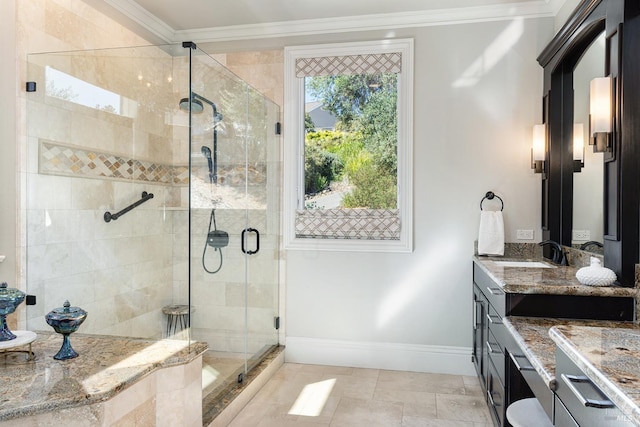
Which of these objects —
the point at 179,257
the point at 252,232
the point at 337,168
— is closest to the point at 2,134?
the point at 179,257

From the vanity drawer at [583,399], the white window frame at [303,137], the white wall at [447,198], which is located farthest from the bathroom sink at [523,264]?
the vanity drawer at [583,399]

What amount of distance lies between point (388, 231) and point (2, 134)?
8.67 ft

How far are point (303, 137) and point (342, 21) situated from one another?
980 millimetres

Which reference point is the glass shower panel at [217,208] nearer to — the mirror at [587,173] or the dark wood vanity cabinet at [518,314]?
the dark wood vanity cabinet at [518,314]

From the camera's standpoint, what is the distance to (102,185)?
2.96 metres

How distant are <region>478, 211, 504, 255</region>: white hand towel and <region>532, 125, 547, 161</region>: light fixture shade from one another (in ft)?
1.57

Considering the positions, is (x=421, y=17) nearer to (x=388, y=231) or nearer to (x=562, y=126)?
(x=562, y=126)

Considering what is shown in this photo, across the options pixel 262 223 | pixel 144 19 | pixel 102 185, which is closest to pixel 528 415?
pixel 262 223

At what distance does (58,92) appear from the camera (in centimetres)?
272

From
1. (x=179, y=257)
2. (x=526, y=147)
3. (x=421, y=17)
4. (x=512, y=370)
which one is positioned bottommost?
(x=512, y=370)

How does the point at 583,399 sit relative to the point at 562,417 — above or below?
above

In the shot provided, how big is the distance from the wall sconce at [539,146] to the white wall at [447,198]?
173 millimetres

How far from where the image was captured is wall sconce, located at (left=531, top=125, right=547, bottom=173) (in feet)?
10.9

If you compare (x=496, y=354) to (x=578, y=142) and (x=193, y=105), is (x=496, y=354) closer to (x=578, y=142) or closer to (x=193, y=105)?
(x=578, y=142)
